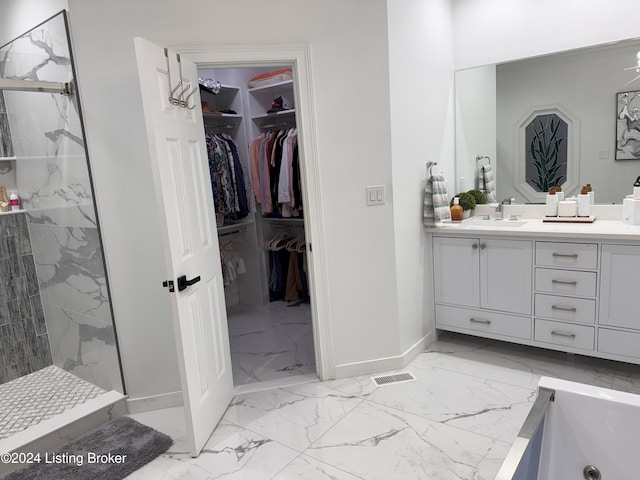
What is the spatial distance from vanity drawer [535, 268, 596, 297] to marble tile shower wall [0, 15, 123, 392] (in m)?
2.65

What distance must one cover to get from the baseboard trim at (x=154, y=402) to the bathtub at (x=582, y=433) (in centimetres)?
199

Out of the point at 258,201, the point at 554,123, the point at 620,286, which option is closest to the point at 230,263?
the point at 258,201

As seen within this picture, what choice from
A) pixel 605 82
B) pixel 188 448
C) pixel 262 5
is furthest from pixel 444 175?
pixel 188 448

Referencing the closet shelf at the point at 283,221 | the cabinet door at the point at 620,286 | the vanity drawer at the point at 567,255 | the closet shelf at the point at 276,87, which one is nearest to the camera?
the cabinet door at the point at 620,286

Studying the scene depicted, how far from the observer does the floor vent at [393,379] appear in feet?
9.43

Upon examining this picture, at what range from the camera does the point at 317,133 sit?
2.68 metres

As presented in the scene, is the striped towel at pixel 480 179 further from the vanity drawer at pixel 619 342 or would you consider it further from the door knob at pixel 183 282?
the door knob at pixel 183 282

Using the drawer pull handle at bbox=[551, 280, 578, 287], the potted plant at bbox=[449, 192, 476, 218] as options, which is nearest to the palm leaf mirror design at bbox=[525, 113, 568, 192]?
the potted plant at bbox=[449, 192, 476, 218]

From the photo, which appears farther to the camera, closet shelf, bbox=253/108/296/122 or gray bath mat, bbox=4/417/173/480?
closet shelf, bbox=253/108/296/122

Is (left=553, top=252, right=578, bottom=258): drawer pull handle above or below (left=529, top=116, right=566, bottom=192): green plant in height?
below

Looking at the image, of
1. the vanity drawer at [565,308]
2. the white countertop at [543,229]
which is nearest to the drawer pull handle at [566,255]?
the white countertop at [543,229]

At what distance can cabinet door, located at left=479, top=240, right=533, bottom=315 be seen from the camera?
293cm

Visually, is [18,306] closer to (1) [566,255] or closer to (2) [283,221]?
(2) [283,221]

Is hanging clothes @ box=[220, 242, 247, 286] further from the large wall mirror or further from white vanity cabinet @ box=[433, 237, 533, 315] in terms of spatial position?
the large wall mirror
